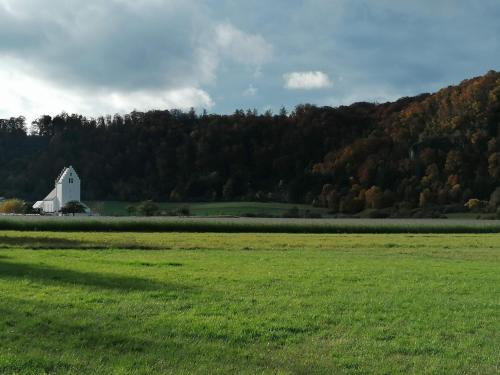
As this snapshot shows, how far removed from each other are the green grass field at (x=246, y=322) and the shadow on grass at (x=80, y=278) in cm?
3

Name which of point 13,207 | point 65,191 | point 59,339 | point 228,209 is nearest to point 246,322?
point 59,339

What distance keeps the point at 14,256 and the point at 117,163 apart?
12644 centimetres

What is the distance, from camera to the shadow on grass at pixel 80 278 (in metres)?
13.3

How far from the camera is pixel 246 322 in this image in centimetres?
923

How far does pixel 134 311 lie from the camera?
33.1 ft

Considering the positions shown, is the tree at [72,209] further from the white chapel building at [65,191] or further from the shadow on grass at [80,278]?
the shadow on grass at [80,278]

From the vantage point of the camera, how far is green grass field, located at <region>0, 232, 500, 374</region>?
7.03 m

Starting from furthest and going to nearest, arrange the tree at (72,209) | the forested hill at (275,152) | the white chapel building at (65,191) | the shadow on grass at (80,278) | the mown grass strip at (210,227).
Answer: the forested hill at (275,152) < the white chapel building at (65,191) < the tree at (72,209) < the mown grass strip at (210,227) < the shadow on grass at (80,278)

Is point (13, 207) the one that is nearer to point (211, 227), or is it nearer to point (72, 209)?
point (72, 209)

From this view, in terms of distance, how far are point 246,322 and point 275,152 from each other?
136371 mm

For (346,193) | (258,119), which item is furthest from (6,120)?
(346,193)

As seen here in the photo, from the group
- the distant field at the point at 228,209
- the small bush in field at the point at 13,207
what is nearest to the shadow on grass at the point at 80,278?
the small bush in field at the point at 13,207

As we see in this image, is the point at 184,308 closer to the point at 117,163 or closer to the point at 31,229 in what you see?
the point at 31,229

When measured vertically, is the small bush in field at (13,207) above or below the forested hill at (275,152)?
below
